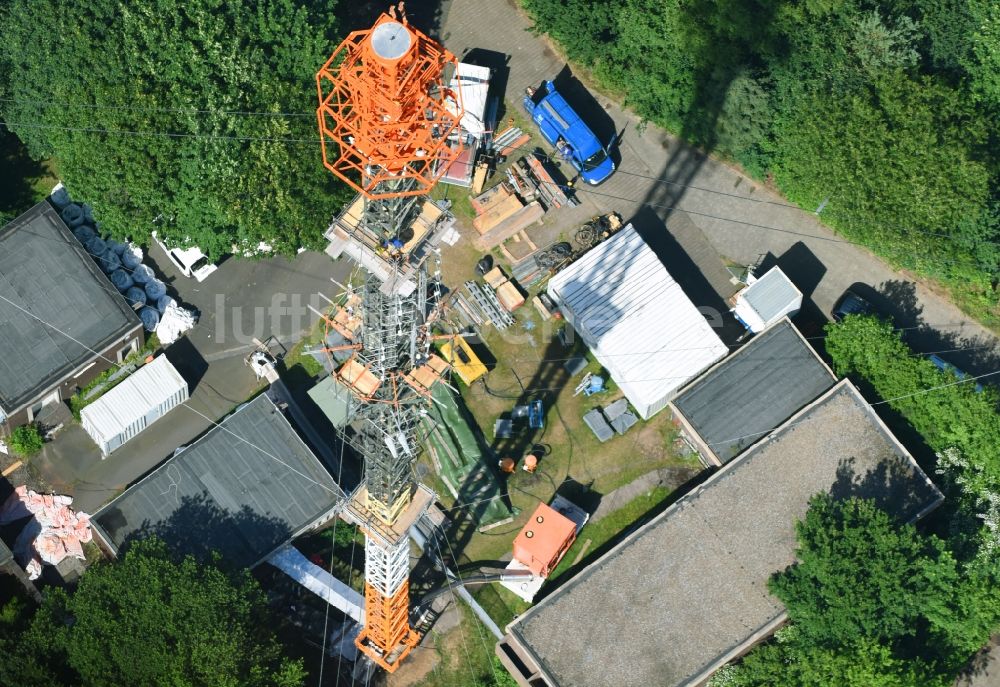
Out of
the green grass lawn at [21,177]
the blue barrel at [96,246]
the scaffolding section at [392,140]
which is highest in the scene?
the green grass lawn at [21,177]

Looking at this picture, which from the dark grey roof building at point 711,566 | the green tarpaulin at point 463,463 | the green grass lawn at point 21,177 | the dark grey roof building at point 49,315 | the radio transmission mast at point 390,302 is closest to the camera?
the radio transmission mast at point 390,302

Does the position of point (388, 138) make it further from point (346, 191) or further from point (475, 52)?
point (475, 52)

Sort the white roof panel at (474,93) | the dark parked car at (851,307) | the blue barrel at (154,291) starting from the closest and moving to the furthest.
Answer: the dark parked car at (851,307), the white roof panel at (474,93), the blue barrel at (154,291)

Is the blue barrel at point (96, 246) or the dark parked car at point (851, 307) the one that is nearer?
the dark parked car at point (851, 307)

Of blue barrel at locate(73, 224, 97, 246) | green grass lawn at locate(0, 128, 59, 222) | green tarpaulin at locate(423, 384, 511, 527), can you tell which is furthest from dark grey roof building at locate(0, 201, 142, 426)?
green tarpaulin at locate(423, 384, 511, 527)

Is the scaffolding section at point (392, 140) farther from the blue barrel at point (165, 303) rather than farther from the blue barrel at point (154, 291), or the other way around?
the blue barrel at point (154, 291)

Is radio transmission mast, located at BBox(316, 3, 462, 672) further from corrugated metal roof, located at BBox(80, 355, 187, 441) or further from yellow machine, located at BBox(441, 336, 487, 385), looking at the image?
corrugated metal roof, located at BBox(80, 355, 187, 441)

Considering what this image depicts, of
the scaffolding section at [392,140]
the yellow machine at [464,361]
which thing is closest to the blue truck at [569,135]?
the yellow machine at [464,361]
